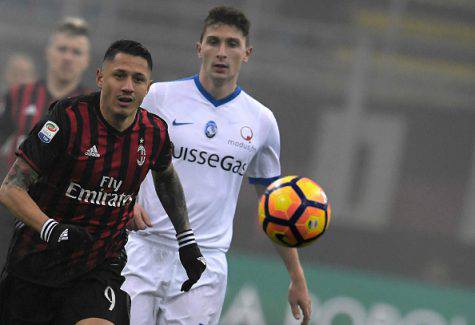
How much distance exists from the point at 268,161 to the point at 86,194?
1600 millimetres

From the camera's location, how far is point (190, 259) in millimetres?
4977

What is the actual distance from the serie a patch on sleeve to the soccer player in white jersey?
104 centimetres

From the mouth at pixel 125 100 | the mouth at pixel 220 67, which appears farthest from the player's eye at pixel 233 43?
the mouth at pixel 125 100

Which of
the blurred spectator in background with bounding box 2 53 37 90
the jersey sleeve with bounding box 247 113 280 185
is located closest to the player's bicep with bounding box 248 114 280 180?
the jersey sleeve with bounding box 247 113 280 185

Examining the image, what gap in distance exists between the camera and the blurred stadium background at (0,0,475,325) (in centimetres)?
1388

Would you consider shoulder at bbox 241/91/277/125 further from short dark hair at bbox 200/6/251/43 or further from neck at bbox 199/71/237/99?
short dark hair at bbox 200/6/251/43

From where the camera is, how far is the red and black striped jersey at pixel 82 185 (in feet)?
14.7

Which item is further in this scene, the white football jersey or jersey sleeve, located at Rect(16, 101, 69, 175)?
the white football jersey

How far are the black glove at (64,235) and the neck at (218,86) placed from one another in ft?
5.64

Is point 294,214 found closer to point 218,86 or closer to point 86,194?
point 218,86

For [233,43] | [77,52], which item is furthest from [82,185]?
[77,52]

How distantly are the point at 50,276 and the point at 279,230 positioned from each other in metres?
1.23

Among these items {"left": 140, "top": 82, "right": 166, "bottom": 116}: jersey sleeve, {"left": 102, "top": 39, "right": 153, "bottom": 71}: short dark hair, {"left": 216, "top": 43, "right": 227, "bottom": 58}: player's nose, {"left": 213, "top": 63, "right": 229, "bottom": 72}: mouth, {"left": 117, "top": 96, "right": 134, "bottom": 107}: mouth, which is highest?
{"left": 216, "top": 43, "right": 227, "bottom": 58}: player's nose

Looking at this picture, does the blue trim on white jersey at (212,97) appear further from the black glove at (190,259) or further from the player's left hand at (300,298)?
the player's left hand at (300,298)
